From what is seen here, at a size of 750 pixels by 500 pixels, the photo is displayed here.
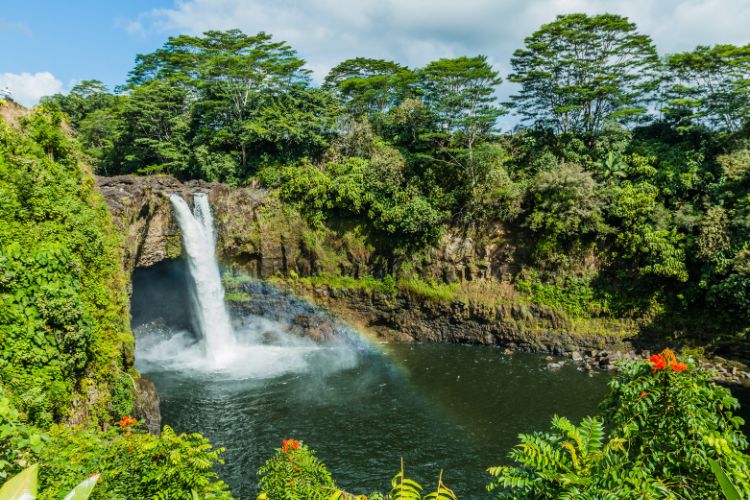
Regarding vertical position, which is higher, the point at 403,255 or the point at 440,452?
the point at 403,255

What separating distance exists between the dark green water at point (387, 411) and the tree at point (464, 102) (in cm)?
1244

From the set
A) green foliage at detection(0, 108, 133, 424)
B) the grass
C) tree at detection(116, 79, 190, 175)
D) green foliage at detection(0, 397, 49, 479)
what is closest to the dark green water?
green foliage at detection(0, 108, 133, 424)

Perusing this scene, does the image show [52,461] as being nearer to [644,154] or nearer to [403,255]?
[403,255]

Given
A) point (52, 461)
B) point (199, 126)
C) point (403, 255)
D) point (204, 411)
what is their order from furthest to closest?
point (199, 126), point (403, 255), point (204, 411), point (52, 461)

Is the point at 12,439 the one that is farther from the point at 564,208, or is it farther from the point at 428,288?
the point at 564,208

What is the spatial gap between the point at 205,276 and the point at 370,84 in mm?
19453

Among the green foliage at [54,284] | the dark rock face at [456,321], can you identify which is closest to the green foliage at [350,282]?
the dark rock face at [456,321]

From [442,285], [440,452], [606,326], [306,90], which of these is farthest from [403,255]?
[306,90]

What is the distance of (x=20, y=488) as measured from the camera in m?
1.81

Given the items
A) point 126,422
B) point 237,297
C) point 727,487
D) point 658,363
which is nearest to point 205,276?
point 237,297

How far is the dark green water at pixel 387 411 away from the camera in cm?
1409

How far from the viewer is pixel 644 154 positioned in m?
25.7

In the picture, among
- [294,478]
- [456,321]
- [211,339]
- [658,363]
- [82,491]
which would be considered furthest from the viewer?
[456,321]

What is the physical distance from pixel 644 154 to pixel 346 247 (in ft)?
63.4
